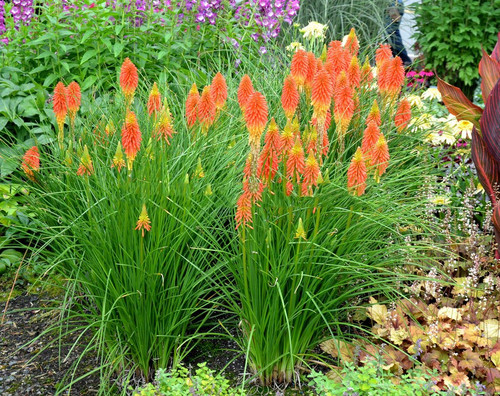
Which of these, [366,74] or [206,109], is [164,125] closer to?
[206,109]

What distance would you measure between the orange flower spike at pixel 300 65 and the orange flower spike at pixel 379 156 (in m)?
0.55

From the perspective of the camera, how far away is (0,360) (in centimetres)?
346

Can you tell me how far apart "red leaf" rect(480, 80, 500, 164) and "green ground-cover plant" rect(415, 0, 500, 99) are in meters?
5.40

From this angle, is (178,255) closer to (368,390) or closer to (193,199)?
(193,199)

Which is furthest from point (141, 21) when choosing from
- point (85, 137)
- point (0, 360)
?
point (0, 360)

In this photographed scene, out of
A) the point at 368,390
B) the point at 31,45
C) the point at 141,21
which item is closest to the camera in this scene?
the point at 368,390

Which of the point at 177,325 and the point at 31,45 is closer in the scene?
the point at 177,325

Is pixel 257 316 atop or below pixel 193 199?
below

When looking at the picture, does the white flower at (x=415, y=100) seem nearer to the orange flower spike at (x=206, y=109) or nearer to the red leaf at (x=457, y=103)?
the red leaf at (x=457, y=103)

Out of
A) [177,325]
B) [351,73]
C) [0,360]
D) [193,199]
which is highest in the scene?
[351,73]

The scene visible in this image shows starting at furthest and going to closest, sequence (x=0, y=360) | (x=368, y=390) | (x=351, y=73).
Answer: (x=351, y=73)
(x=0, y=360)
(x=368, y=390)

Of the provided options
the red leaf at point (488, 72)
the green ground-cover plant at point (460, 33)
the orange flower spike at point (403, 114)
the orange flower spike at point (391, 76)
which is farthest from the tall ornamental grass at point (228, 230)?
the green ground-cover plant at point (460, 33)

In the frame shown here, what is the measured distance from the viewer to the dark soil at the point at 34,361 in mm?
3227

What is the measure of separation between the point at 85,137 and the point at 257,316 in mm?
1399
